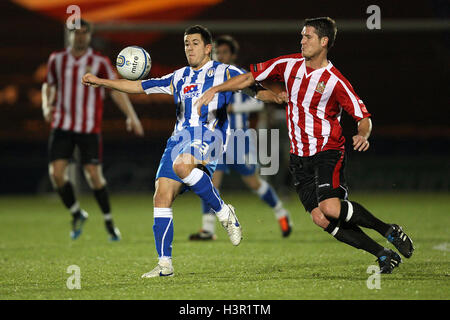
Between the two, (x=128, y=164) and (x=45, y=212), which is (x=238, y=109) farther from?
(x=128, y=164)

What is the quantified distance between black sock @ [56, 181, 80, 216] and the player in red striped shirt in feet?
10.6

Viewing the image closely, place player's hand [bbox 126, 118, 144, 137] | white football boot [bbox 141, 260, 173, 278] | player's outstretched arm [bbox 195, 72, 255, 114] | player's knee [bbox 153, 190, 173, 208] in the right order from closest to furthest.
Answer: player's outstretched arm [bbox 195, 72, 255, 114] < white football boot [bbox 141, 260, 173, 278] < player's knee [bbox 153, 190, 173, 208] < player's hand [bbox 126, 118, 144, 137]

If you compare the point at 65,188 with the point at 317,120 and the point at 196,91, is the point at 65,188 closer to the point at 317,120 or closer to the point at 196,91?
the point at 196,91

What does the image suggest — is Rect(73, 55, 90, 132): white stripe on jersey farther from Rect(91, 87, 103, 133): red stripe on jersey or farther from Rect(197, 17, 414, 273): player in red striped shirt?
Rect(197, 17, 414, 273): player in red striped shirt

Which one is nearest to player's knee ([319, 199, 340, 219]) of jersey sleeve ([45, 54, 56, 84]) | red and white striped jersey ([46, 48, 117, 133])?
red and white striped jersey ([46, 48, 117, 133])

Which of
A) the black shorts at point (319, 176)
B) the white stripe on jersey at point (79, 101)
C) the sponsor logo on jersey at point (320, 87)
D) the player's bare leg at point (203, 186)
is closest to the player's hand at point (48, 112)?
the white stripe on jersey at point (79, 101)

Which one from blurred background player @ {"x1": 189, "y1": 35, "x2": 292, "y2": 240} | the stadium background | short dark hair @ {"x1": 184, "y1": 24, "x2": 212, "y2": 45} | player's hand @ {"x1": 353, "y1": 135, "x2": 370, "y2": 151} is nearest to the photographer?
player's hand @ {"x1": 353, "y1": 135, "x2": 370, "y2": 151}

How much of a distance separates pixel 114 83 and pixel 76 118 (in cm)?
255

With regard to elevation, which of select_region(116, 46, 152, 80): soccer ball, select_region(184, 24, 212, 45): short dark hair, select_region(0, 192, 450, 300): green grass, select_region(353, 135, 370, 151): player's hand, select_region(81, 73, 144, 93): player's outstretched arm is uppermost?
select_region(184, 24, 212, 45): short dark hair

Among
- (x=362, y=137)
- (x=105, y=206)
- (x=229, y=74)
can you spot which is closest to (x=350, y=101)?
(x=362, y=137)

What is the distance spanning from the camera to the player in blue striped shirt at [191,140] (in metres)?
4.77

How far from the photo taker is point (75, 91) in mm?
7742

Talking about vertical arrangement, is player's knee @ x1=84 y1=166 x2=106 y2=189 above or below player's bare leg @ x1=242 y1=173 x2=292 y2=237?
above

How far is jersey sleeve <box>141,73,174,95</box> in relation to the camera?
5.10 m
